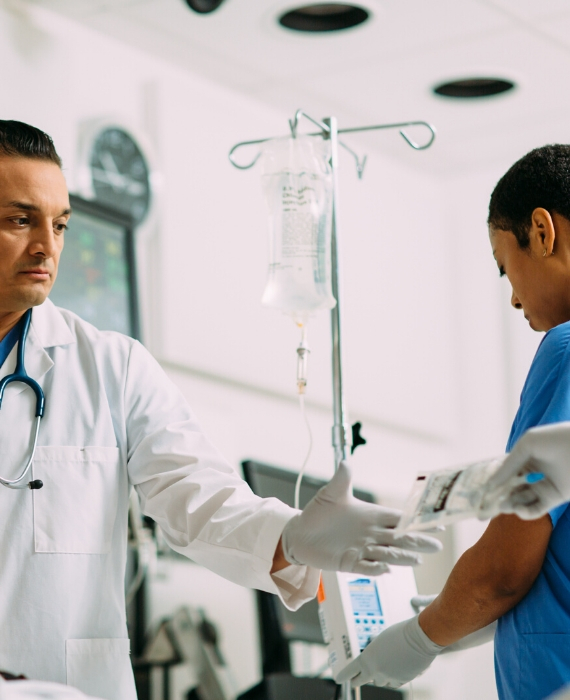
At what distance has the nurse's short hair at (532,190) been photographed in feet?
5.71

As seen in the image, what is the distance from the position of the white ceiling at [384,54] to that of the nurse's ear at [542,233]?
1717mm

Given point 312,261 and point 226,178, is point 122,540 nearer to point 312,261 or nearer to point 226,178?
point 312,261

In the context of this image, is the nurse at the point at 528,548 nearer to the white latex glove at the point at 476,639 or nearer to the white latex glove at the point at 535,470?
the white latex glove at the point at 476,639

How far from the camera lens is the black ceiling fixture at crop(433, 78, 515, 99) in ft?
12.9

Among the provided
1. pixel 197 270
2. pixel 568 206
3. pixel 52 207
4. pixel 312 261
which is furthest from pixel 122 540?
pixel 197 270

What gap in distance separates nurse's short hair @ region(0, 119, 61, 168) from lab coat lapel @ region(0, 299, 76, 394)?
28 centimetres

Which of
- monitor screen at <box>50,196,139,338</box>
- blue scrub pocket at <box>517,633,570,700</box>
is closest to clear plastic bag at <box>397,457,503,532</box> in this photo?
blue scrub pocket at <box>517,633,570,700</box>

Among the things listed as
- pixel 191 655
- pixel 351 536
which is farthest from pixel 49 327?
pixel 191 655

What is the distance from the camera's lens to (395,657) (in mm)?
1867

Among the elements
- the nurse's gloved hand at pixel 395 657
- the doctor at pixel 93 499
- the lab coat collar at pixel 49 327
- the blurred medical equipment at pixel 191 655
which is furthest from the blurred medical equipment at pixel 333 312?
the blurred medical equipment at pixel 191 655

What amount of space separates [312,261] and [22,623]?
1.00 m

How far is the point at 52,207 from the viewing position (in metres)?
1.85

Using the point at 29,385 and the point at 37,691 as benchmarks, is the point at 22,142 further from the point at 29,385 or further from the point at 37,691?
the point at 37,691

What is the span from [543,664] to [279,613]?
127 cm
